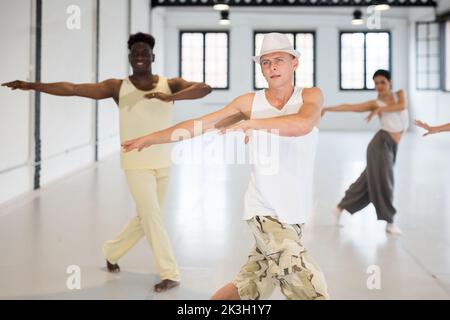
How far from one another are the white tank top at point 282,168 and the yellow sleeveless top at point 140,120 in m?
1.24

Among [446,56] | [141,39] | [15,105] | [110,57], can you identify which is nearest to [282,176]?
[141,39]

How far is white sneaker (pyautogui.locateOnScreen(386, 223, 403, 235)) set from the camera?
17.1ft

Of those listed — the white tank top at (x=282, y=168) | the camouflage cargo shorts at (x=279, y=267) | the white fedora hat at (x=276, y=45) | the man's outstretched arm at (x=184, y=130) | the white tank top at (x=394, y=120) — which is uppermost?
the white fedora hat at (x=276, y=45)

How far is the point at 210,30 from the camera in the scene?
20016mm

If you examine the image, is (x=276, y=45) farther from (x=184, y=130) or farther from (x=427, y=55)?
(x=427, y=55)

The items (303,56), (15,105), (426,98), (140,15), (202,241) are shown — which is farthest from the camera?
(303,56)

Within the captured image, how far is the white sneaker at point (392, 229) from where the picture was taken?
17.1 feet

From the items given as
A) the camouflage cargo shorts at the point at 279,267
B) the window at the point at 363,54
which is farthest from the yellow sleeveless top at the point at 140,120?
the window at the point at 363,54

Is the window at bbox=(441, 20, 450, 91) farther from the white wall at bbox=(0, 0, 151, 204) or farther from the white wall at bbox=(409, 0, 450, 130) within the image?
the white wall at bbox=(0, 0, 151, 204)

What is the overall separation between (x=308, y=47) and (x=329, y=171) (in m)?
11.2

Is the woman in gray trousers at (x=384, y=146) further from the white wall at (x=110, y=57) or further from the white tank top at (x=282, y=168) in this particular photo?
the white wall at (x=110, y=57)

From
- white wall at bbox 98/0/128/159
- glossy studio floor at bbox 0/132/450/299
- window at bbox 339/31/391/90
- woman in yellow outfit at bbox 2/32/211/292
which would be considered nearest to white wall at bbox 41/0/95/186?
glossy studio floor at bbox 0/132/450/299

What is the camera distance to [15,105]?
711 cm

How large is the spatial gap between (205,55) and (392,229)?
15.6 metres
